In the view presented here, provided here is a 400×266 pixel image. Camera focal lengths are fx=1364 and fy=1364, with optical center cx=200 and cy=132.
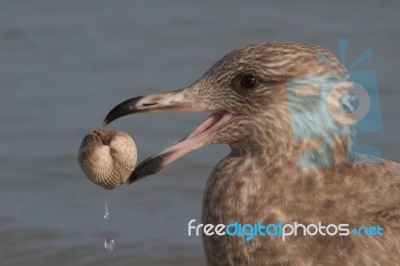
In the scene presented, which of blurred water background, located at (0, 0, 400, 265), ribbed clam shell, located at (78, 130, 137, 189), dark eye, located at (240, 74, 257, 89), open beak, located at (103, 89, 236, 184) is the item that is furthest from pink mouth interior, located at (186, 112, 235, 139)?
blurred water background, located at (0, 0, 400, 265)

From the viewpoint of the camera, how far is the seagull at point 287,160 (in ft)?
19.4

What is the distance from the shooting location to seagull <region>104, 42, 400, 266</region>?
593 cm

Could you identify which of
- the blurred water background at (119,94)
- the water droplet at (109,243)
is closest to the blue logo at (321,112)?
the blurred water background at (119,94)

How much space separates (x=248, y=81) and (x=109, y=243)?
2.55 m

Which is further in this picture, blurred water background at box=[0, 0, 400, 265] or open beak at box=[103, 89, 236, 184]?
blurred water background at box=[0, 0, 400, 265]

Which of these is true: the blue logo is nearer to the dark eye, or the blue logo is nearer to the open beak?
the dark eye

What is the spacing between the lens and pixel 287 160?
6.05m

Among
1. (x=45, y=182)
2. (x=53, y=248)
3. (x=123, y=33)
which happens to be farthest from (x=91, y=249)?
(x=123, y=33)

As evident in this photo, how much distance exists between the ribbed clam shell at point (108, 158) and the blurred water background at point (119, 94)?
1445 mm

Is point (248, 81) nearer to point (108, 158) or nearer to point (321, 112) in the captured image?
point (321, 112)

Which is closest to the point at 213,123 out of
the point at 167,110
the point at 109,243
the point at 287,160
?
the point at 167,110

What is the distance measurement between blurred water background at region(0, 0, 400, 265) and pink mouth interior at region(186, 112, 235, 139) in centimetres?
203

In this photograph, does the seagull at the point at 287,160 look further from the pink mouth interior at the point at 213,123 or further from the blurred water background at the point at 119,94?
the blurred water background at the point at 119,94

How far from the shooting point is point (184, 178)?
9195 millimetres
